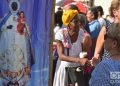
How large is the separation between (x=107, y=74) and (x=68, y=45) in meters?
2.85

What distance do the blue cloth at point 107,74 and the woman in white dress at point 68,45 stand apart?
267 cm

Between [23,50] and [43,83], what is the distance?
49cm

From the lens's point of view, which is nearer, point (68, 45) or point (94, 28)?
point (68, 45)

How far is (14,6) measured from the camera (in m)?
4.67

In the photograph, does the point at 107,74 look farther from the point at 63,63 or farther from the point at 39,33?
the point at 63,63

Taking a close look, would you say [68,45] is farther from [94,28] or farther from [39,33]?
[94,28]

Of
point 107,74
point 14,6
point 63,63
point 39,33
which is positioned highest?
point 14,6

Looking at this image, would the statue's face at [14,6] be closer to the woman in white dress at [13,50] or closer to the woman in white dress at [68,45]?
the woman in white dress at [13,50]

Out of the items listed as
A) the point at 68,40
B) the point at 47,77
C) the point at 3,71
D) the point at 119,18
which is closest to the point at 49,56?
the point at 47,77

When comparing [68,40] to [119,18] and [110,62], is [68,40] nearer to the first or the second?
[119,18]

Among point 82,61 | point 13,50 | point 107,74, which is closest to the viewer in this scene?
point 107,74

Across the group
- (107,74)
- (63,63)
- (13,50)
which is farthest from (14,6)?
(63,63)

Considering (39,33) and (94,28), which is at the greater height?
(39,33)

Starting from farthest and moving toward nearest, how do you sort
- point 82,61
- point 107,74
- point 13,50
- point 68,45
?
point 68,45 → point 82,61 → point 13,50 → point 107,74
